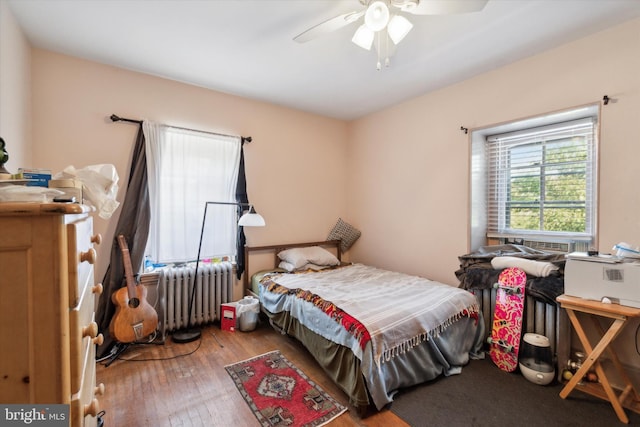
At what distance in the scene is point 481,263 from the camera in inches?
101

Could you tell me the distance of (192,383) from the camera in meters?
2.10

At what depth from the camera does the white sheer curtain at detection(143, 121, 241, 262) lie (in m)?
2.78

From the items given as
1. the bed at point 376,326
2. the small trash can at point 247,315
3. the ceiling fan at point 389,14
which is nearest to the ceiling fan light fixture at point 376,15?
the ceiling fan at point 389,14

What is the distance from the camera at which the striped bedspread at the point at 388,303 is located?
1880 mm

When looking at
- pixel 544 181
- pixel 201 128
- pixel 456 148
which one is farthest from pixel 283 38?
pixel 544 181

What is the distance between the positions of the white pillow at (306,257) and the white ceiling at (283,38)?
1.96 meters

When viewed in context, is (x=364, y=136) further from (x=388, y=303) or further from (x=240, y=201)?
(x=388, y=303)

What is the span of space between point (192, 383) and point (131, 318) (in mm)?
830

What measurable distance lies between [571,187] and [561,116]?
2.04 ft

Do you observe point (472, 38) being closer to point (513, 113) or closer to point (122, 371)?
point (513, 113)

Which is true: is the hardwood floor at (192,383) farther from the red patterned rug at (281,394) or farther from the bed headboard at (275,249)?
the bed headboard at (275,249)

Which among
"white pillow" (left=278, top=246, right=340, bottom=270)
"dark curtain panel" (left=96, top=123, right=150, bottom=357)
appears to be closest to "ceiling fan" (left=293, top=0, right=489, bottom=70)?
"dark curtain panel" (left=96, top=123, right=150, bottom=357)

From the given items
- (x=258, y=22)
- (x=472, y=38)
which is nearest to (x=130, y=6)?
(x=258, y=22)

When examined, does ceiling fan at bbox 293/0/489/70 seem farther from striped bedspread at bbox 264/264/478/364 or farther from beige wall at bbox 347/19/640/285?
striped bedspread at bbox 264/264/478/364
